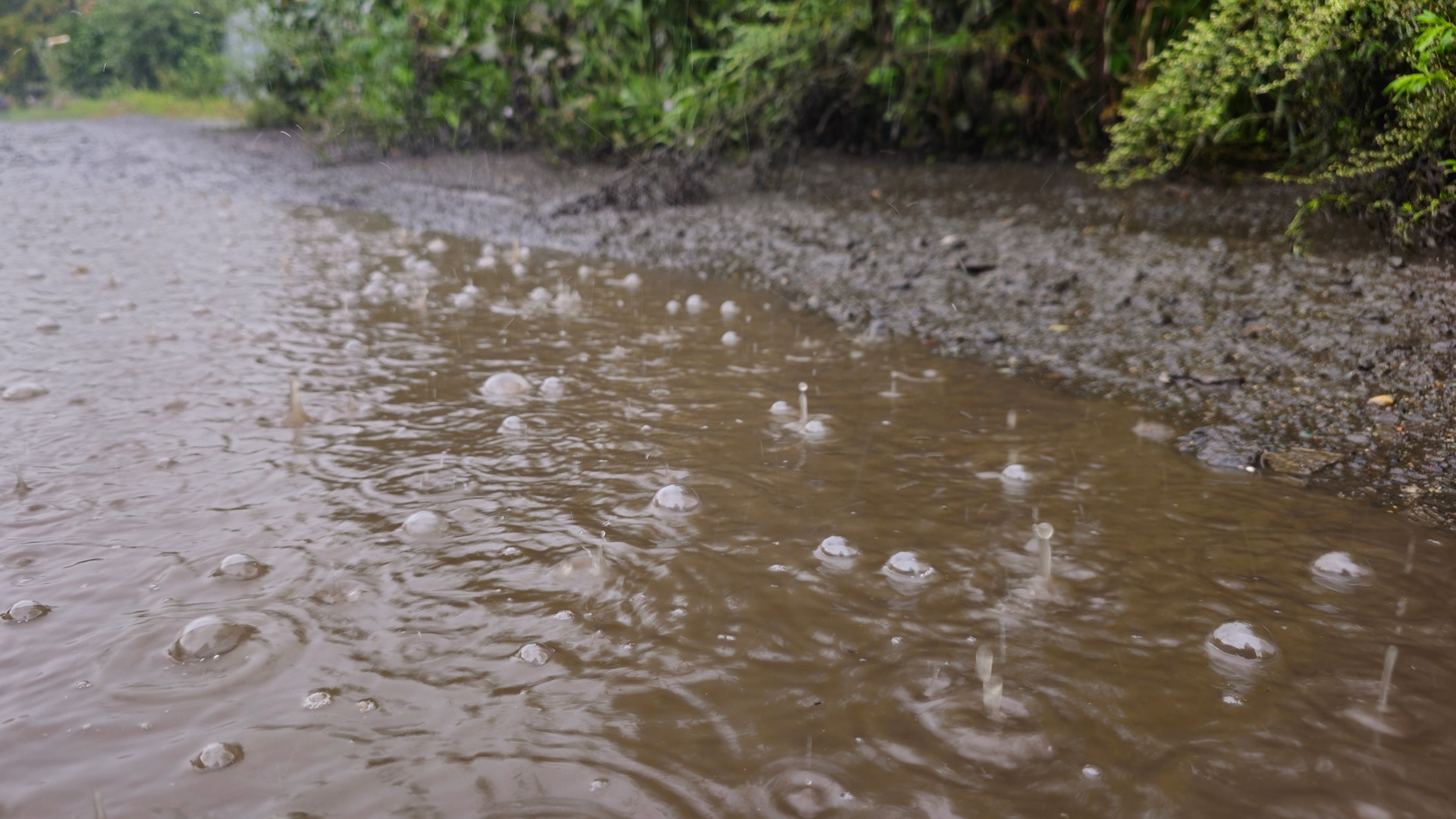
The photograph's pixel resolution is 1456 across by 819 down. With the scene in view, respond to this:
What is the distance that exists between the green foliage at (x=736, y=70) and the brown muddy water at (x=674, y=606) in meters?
2.96

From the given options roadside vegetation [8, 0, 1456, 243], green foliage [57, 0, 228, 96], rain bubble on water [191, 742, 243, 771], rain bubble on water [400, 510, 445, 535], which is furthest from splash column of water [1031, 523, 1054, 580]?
green foliage [57, 0, 228, 96]

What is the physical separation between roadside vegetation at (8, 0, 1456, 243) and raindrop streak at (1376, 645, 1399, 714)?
2.15 m

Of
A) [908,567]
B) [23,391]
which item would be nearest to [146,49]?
[23,391]

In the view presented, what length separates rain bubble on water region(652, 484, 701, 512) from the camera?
2.05 metres

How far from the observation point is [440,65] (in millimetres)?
7941

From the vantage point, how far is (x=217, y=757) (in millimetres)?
1246

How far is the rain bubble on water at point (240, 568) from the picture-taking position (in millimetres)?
1723

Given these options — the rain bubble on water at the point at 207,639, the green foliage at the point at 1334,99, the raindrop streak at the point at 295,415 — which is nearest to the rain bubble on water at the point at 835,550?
the rain bubble on water at the point at 207,639

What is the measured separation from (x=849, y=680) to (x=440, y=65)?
789cm

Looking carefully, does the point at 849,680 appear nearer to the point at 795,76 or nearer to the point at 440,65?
the point at 795,76

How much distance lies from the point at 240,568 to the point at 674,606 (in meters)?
0.86

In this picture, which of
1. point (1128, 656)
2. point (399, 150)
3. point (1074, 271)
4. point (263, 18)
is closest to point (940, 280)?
point (1074, 271)

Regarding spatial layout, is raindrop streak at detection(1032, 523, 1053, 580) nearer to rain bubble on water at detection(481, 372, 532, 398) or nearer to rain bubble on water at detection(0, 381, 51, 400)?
rain bubble on water at detection(481, 372, 532, 398)

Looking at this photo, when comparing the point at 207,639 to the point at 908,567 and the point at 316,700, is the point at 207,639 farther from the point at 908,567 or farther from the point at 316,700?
the point at 908,567
